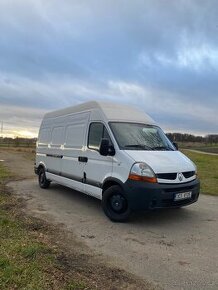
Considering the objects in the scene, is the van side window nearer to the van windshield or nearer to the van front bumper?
the van windshield

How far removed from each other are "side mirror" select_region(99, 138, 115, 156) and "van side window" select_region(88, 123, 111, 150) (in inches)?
14.3

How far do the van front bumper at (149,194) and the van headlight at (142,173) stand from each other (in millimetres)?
77

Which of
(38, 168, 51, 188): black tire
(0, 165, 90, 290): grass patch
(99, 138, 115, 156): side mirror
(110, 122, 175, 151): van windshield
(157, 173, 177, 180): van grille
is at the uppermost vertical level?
(110, 122, 175, 151): van windshield

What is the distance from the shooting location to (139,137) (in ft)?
26.7

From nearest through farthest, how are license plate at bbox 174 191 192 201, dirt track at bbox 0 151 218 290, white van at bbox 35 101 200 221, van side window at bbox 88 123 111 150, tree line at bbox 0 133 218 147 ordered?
dirt track at bbox 0 151 218 290 → white van at bbox 35 101 200 221 → license plate at bbox 174 191 192 201 → van side window at bbox 88 123 111 150 → tree line at bbox 0 133 218 147

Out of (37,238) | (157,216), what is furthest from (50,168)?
(37,238)

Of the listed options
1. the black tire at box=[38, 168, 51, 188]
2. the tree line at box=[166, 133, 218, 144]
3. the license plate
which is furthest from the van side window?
the tree line at box=[166, 133, 218, 144]

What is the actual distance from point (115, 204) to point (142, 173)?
101cm

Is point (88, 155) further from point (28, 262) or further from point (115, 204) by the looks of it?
point (28, 262)

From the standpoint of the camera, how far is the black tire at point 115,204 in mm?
7398

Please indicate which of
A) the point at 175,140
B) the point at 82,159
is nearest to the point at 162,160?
the point at 82,159

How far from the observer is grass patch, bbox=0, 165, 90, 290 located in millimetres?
→ 4164

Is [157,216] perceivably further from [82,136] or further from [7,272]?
[7,272]

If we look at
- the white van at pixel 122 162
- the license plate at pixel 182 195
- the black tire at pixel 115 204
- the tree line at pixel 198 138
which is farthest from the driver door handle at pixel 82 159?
the tree line at pixel 198 138
